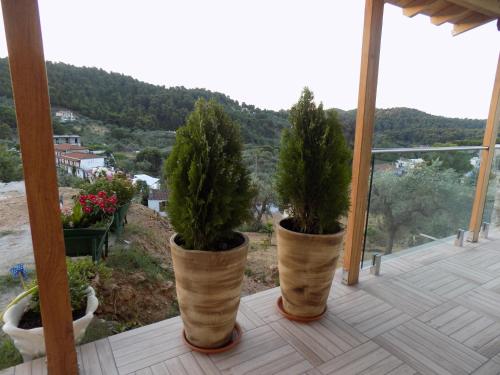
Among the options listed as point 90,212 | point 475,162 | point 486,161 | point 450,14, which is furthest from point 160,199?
point 486,161

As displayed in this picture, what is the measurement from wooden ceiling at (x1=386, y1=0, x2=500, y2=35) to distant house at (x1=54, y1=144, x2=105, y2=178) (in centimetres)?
275

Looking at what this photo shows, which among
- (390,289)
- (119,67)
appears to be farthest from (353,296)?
(119,67)

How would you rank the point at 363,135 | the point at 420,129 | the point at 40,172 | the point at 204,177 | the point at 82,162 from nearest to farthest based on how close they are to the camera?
the point at 40,172 → the point at 204,177 → the point at 363,135 → the point at 82,162 → the point at 420,129

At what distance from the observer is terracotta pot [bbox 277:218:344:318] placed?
210cm

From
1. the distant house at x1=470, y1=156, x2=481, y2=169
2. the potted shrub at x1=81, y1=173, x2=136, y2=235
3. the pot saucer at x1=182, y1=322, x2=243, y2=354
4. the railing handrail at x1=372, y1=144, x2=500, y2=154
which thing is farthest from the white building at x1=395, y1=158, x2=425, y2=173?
the potted shrub at x1=81, y1=173, x2=136, y2=235

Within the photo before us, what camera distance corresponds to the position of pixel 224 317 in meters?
1.85

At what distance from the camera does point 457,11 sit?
9.30 feet

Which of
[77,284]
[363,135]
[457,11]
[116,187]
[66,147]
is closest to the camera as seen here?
[77,284]

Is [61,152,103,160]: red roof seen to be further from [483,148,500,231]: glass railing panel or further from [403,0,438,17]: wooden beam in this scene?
[483,148,500,231]: glass railing panel

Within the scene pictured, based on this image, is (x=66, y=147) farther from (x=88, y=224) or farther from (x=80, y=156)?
(x=88, y=224)

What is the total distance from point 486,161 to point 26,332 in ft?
15.0

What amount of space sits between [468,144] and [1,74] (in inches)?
170

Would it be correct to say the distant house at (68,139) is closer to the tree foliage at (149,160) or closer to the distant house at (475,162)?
the tree foliage at (149,160)

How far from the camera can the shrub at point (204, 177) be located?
5.52 ft
